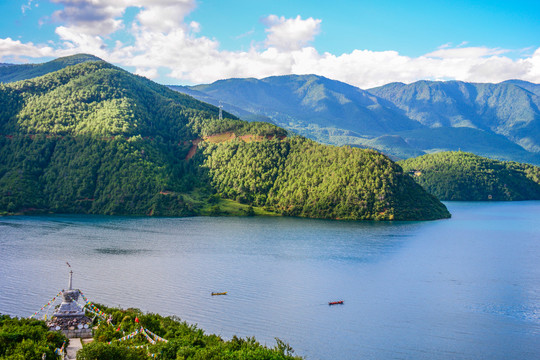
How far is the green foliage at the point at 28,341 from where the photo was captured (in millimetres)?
34625

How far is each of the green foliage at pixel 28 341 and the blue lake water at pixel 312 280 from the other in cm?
1689

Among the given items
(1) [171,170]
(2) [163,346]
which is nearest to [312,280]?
(2) [163,346]

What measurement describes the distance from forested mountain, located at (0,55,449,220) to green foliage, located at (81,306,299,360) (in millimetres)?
102148

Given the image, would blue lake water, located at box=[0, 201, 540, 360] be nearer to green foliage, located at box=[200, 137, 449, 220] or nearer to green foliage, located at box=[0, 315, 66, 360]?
green foliage, located at box=[0, 315, 66, 360]

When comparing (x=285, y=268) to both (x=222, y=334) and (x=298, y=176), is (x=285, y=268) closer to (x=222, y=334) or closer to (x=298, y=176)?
(x=222, y=334)

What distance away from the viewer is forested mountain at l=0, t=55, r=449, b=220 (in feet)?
480

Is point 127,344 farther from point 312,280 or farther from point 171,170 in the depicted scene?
point 171,170

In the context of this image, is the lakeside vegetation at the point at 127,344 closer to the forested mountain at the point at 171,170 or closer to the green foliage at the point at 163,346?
the green foliage at the point at 163,346

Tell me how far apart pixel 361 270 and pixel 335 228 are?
1684 inches

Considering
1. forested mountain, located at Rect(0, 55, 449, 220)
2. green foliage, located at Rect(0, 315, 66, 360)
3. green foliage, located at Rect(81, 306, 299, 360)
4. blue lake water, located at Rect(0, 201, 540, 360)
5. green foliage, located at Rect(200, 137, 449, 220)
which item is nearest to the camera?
green foliage, located at Rect(0, 315, 66, 360)

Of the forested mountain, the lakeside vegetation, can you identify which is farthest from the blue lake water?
the forested mountain

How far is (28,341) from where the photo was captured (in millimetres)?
36125

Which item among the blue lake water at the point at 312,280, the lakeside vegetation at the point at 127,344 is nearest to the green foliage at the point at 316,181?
the blue lake water at the point at 312,280

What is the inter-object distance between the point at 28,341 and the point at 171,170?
134163 millimetres
